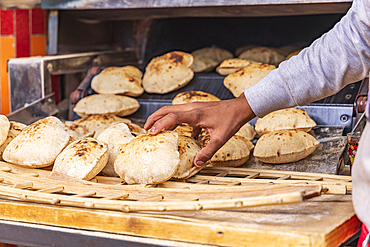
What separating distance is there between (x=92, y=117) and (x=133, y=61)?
4.30 ft

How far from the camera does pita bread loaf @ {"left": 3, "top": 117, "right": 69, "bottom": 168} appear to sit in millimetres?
1476

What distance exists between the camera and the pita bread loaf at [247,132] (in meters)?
1.98

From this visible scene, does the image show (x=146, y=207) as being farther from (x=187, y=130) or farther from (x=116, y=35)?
(x=116, y=35)

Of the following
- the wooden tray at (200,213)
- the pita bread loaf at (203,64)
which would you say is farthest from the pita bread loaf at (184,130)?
the pita bread loaf at (203,64)

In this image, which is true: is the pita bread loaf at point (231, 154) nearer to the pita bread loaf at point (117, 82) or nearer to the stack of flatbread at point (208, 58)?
the pita bread loaf at point (117, 82)

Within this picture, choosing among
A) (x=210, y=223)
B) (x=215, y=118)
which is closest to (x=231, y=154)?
(x=215, y=118)

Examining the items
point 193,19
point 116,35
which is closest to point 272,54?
point 193,19

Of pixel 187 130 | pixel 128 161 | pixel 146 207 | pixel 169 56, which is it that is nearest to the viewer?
pixel 146 207

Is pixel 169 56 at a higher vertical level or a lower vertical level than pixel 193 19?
lower

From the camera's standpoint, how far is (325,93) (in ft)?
4.11

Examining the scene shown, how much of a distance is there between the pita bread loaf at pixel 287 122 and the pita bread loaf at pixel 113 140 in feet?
2.23

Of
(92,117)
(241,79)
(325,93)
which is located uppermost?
(325,93)

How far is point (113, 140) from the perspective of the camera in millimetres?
1600

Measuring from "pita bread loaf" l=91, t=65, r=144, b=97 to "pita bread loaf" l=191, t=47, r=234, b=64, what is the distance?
63 cm
